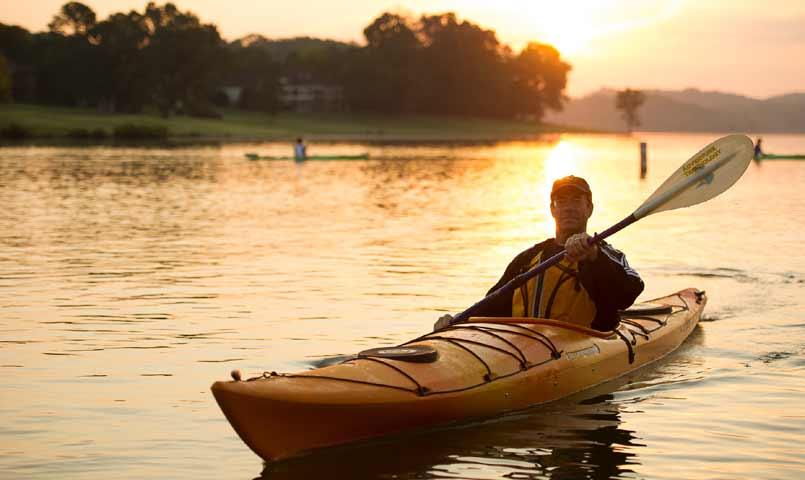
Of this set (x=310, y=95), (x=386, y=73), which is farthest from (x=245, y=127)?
(x=310, y=95)

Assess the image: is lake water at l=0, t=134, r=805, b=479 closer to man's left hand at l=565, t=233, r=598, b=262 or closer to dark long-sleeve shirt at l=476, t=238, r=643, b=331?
dark long-sleeve shirt at l=476, t=238, r=643, b=331

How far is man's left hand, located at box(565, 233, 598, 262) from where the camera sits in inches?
339

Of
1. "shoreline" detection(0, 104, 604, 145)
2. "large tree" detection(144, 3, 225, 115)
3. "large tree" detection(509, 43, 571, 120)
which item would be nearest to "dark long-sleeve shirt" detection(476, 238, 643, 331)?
"shoreline" detection(0, 104, 604, 145)

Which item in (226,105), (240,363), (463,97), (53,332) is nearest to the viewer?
(240,363)

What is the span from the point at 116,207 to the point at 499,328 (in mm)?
21527

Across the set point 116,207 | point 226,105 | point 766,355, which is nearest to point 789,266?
point 766,355

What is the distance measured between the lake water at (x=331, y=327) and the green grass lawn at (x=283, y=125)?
211 ft

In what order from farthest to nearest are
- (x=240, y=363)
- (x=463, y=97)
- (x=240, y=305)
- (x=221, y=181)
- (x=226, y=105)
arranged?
(x=463, y=97) < (x=226, y=105) < (x=221, y=181) < (x=240, y=305) < (x=240, y=363)

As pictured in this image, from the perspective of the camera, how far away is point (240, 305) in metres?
14.1

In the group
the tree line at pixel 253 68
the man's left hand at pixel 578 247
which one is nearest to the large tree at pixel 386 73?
the tree line at pixel 253 68

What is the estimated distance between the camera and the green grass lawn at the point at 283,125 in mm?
93188

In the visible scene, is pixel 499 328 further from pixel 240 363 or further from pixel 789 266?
pixel 789 266

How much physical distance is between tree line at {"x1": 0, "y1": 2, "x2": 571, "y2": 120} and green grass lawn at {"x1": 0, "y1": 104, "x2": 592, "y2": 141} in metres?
2.49

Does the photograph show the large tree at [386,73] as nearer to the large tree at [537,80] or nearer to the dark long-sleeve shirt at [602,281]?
the large tree at [537,80]
